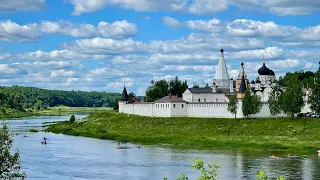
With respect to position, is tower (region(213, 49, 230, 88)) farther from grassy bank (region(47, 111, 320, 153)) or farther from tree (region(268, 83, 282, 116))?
tree (region(268, 83, 282, 116))

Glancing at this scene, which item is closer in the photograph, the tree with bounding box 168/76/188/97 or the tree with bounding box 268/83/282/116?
the tree with bounding box 268/83/282/116

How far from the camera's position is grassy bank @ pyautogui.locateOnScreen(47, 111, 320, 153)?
210 ft

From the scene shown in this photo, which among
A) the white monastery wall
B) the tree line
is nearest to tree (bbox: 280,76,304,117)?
the tree line

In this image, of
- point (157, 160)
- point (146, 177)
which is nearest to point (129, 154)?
point (157, 160)

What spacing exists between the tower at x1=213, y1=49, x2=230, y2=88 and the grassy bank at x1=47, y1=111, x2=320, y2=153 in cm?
1536

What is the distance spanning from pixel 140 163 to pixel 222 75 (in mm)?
48751

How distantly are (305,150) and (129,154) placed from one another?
57.2 feet

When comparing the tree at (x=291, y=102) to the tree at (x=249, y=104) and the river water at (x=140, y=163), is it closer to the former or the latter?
the tree at (x=249, y=104)

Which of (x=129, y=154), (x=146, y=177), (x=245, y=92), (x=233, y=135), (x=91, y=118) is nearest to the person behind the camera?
(x=146, y=177)

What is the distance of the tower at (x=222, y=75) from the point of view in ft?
318

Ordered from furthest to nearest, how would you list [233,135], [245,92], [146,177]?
[245,92] < [233,135] < [146,177]

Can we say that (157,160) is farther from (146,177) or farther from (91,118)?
(91,118)

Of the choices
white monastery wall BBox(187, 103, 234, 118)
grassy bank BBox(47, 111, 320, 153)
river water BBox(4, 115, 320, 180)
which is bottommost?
river water BBox(4, 115, 320, 180)

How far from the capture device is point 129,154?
190 feet
